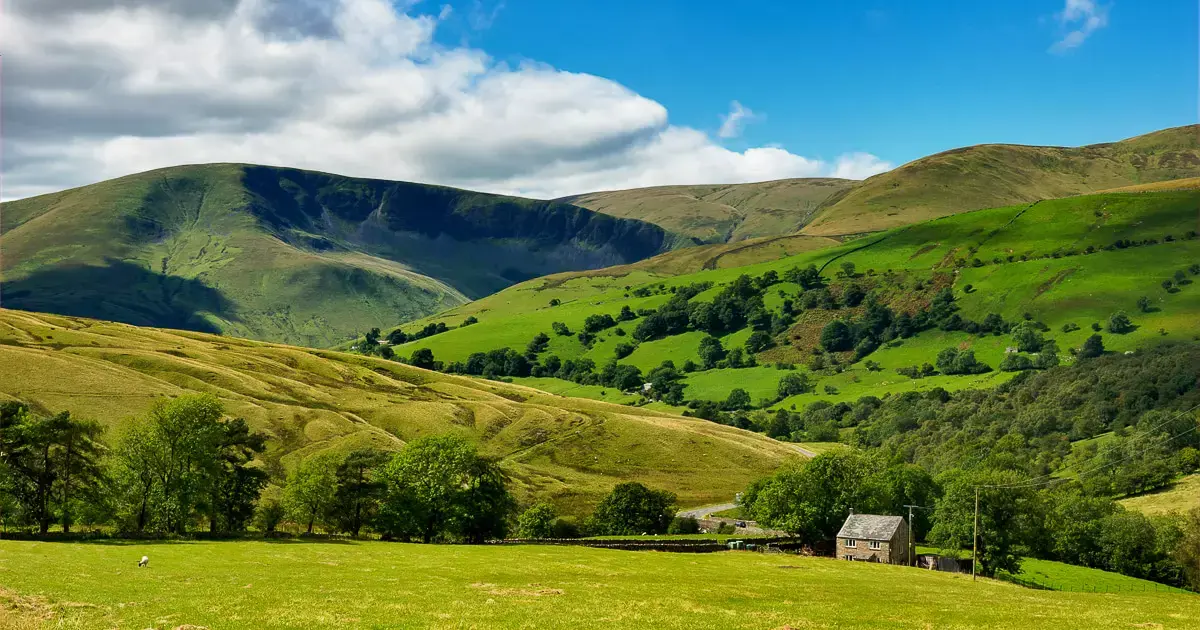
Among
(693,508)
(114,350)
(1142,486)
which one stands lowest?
(693,508)

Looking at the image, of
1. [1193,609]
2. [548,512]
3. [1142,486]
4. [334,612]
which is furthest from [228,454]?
[1142,486]

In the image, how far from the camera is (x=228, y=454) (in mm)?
100625

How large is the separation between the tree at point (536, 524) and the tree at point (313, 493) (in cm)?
3320

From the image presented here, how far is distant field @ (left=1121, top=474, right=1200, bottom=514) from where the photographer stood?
142875mm

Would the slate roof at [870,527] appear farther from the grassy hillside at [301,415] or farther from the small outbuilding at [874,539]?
the grassy hillside at [301,415]

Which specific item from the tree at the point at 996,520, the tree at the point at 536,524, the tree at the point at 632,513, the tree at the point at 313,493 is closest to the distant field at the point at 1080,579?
the tree at the point at 996,520

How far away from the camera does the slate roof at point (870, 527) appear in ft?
338

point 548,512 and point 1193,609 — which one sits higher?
point 1193,609

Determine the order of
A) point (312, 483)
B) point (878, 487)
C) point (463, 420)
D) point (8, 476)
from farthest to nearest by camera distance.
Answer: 1. point (463, 420)
2. point (878, 487)
3. point (312, 483)
4. point (8, 476)

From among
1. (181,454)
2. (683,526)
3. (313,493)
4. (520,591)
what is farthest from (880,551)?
(181,454)

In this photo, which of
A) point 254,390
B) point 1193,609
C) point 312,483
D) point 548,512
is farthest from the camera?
point 254,390

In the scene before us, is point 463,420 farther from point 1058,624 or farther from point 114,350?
point 1058,624

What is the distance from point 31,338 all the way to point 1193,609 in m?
207

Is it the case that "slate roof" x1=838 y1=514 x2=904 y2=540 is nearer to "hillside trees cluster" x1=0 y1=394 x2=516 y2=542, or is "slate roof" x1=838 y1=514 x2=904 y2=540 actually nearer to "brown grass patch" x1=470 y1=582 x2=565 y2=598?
"hillside trees cluster" x1=0 y1=394 x2=516 y2=542
